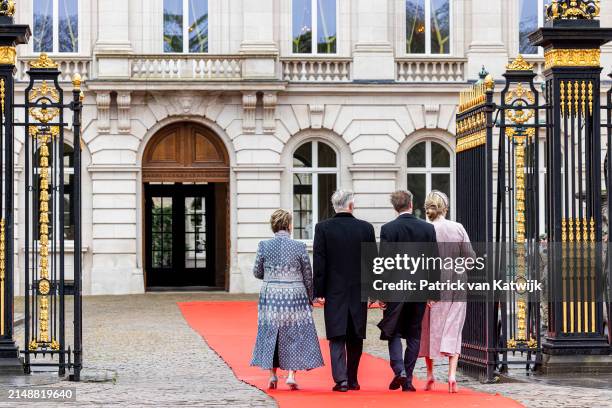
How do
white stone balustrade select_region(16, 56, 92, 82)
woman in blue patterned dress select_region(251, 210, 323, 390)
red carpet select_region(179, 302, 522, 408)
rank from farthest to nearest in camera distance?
1. white stone balustrade select_region(16, 56, 92, 82)
2. woman in blue patterned dress select_region(251, 210, 323, 390)
3. red carpet select_region(179, 302, 522, 408)

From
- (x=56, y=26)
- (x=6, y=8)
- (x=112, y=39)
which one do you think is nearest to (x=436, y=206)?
(x=6, y=8)

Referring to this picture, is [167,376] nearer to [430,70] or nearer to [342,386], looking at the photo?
[342,386]

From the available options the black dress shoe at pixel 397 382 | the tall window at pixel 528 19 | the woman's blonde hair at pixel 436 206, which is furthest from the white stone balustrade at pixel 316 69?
the black dress shoe at pixel 397 382

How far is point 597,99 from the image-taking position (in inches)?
588

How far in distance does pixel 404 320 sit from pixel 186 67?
2103 centimetres

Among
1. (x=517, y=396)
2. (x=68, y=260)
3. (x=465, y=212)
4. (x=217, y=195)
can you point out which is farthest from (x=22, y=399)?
(x=217, y=195)

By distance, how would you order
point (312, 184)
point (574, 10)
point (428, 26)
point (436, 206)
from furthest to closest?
1. point (428, 26)
2. point (312, 184)
3. point (574, 10)
4. point (436, 206)

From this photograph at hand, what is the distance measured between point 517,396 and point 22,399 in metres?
4.39

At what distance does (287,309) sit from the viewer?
13.8m

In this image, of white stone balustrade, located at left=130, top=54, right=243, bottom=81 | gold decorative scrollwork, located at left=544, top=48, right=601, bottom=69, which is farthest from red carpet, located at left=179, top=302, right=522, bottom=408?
white stone balustrade, located at left=130, top=54, right=243, bottom=81

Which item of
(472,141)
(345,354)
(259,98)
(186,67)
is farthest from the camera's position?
(259,98)

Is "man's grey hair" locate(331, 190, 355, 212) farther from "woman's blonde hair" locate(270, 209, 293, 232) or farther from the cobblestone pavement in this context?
the cobblestone pavement

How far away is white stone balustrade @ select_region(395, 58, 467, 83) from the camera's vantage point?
34.9 meters

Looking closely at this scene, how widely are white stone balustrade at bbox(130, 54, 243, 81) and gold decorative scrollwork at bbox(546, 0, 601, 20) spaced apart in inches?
764
